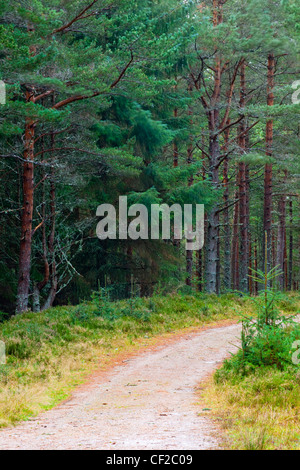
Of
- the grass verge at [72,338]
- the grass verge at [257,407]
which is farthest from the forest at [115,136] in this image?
the grass verge at [257,407]

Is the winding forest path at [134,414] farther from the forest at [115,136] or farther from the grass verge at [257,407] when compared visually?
the forest at [115,136]

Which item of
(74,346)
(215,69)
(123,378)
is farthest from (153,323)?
(215,69)

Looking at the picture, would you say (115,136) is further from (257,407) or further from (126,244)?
(257,407)

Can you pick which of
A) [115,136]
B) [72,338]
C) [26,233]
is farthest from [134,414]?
[115,136]

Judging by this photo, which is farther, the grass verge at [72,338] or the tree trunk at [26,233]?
the tree trunk at [26,233]

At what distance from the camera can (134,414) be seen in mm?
6562

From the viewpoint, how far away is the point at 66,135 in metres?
17.6

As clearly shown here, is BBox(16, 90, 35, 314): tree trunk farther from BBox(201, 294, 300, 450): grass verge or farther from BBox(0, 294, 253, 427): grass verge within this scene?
BBox(201, 294, 300, 450): grass verge

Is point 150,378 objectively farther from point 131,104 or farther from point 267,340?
point 131,104

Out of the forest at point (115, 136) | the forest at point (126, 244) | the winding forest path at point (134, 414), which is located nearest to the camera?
the winding forest path at point (134, 414)

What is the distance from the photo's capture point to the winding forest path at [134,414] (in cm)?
528

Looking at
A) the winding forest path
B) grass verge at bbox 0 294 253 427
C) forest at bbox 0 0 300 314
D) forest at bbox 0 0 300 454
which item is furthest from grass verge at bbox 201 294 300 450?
forest at bbox 0 0 300 314

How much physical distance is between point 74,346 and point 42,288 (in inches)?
295

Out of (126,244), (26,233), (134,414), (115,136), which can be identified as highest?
(115,136)
